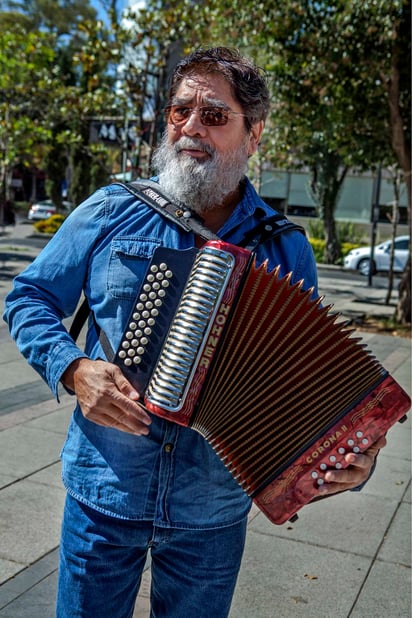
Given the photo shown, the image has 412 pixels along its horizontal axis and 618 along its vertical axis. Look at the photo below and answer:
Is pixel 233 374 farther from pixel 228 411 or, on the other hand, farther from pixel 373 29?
pixel 373 29

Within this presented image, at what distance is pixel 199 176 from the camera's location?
2.10 m

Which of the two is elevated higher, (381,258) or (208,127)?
(208,127)

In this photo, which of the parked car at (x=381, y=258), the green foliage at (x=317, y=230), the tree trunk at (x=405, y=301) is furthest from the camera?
the green foliage at (x=317, y=230)

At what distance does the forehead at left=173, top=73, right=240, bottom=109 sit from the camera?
214 cm

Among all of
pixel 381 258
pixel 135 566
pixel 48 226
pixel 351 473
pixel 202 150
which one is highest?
pixel 202 150

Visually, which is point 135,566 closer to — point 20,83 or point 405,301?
point 405,301

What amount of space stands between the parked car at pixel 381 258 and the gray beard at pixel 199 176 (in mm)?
21573

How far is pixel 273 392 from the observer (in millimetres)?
1942

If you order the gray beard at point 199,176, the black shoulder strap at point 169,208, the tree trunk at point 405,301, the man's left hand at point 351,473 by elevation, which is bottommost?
the tree trunk at point 405,301

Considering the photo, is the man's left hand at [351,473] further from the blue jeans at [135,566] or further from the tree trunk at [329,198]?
the tree trunk at [329,198]

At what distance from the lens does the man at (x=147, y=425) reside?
200 cm

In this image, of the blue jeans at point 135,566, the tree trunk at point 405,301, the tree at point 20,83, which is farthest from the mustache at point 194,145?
the tree at point 20,83

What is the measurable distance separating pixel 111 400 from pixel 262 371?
0.39 meters

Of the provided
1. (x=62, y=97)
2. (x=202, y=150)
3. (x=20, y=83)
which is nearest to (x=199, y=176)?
(x=202, y=150)
